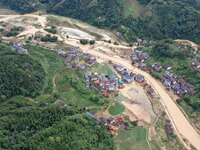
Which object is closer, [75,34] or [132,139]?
[132,139]

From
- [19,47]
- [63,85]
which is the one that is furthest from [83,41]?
[63,85]

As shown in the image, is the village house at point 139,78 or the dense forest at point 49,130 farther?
the village house at point 139,78

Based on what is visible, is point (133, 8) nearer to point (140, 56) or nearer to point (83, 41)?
point (83, 41)

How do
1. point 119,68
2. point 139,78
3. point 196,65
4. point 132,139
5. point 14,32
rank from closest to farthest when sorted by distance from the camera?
point 132,139 < point 139,78 < point 196,65 < point 119,68 < point 14,32

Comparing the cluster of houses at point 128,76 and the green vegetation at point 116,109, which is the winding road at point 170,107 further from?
the green vegetation at point 116,109

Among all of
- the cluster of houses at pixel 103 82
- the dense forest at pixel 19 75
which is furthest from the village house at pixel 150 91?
the dense forest at pixel 19 75

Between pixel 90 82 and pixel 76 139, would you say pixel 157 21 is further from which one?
pixel 76 139

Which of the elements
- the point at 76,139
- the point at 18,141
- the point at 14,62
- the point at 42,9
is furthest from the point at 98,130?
the point at 42,9
